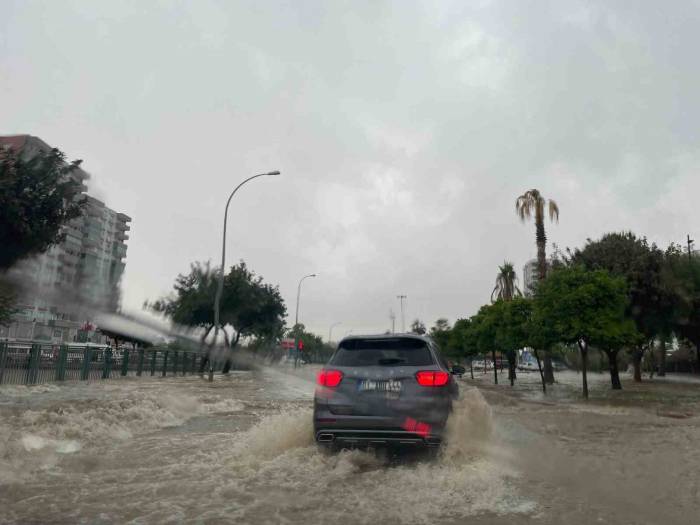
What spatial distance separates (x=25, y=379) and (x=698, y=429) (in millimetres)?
18990

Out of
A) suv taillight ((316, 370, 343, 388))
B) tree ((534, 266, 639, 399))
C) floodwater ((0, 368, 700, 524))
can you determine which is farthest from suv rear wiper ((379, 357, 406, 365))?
tree ((534, 266, 639, 399))

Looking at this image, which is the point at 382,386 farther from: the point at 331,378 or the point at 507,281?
the point at 507,281

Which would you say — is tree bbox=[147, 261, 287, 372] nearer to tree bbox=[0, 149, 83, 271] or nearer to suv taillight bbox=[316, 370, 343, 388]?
tree bbox=[0, 149, 83, 271]

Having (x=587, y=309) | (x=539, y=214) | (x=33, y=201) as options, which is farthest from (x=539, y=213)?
(x=33, y=201)

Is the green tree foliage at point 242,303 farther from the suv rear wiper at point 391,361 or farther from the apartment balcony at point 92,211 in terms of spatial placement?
the suv rear wiper at point 391,361

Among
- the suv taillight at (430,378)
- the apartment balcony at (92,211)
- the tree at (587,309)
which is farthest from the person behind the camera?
the tree at (587,309)

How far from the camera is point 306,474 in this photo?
6.20 meters

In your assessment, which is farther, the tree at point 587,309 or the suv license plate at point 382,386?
the tree at point 587,309

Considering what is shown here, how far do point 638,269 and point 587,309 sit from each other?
451 inches

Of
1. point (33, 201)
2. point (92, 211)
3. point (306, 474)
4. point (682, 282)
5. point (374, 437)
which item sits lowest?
point (306, 474)

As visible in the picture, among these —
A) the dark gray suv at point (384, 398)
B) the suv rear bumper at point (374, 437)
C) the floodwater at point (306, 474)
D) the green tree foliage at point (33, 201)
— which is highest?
the green tree foliage at point (33, 201)

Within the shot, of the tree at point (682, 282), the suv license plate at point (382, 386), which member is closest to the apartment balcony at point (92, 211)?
the suv license plate at point (382, 386)

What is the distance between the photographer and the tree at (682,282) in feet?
95.6

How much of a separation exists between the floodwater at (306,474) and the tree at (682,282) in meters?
20.6
